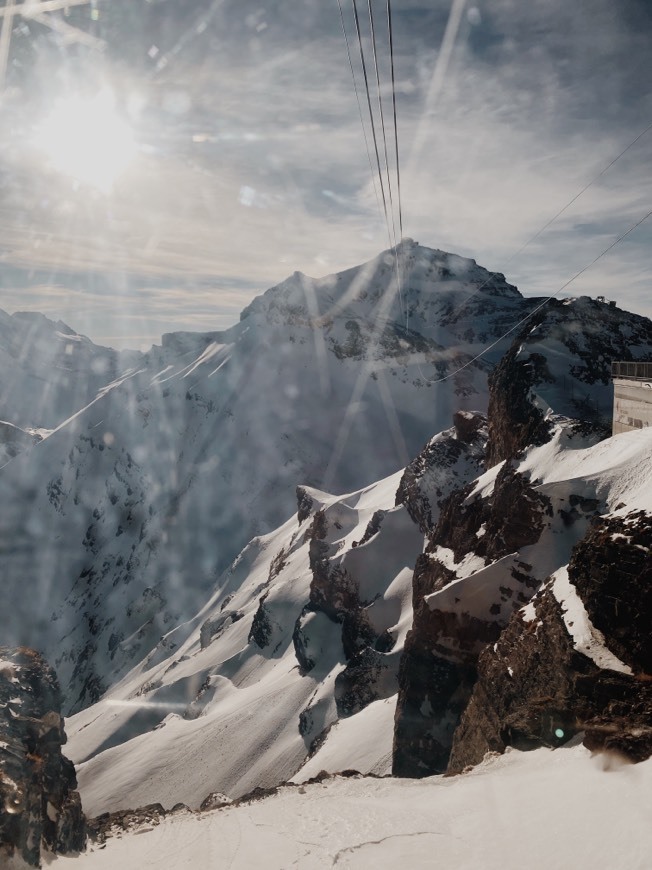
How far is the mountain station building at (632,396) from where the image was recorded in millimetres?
21953

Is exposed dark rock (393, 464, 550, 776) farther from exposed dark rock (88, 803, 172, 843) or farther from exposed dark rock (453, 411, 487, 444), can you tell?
exposed dark rock (453, 411, 487, 444)

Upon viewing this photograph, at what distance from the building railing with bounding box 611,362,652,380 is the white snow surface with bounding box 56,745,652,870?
16.3m

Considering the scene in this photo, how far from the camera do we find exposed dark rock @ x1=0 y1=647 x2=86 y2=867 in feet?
43.8

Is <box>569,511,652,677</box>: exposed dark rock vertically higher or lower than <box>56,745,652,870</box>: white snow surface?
higher

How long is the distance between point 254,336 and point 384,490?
245 ft

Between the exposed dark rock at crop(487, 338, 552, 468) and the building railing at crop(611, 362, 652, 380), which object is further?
the exposed dark rock at crop(487, 338, 552, 468)

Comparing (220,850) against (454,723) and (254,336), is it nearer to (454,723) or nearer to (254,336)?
(454,723)

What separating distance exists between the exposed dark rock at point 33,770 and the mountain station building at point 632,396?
23.2 metres

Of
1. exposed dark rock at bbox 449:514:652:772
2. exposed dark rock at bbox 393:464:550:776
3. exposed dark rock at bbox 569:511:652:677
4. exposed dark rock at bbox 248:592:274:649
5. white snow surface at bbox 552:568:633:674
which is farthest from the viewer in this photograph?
exposed dark rock at bbox 248:592:274:649

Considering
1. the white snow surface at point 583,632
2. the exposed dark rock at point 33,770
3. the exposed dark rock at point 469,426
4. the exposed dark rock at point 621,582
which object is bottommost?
the exposed dark rock at point 33,770

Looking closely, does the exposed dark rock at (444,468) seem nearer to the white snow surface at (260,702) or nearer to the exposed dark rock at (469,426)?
the exposed dark rock at (469,426)

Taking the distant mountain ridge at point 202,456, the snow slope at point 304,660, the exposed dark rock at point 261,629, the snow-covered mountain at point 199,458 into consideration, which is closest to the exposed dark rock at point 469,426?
the snow slope at point 304,660

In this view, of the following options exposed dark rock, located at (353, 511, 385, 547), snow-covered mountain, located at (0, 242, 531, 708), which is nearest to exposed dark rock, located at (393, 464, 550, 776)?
exposed dark rock, located at (353, 511, 385, 547)

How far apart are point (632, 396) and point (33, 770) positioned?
24438mm
